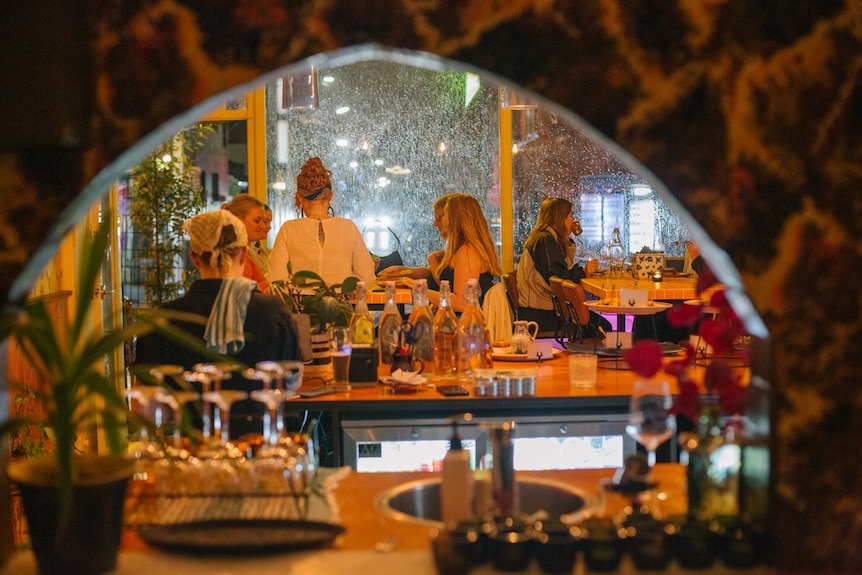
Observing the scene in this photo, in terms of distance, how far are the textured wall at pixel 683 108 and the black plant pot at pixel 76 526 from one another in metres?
0.39

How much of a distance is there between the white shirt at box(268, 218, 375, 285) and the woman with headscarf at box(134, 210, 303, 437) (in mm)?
2399

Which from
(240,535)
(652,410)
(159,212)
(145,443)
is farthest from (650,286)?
(240,535)

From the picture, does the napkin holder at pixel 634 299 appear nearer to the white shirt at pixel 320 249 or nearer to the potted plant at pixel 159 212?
the white shirt at pixel 320 249

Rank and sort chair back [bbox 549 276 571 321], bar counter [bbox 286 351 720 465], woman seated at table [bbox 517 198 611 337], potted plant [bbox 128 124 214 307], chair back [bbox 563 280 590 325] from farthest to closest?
potted plant [bbox 128 124 214 307]
woman seated at table [bbox 517 198 611 337]
chair back [bbox 549 276 571 321]
chair back [bbox 563 280 590 325]
bar counter [bbox 286 351 720 465]

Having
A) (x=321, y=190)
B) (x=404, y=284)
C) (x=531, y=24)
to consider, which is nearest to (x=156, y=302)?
(x=404, y=284)

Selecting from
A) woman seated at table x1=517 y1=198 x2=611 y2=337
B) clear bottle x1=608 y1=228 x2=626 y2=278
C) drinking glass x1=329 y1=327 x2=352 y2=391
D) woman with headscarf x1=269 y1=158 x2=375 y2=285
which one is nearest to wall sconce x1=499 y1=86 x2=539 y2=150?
clear bottle x1=608 y1=228 x2=626 y2=278

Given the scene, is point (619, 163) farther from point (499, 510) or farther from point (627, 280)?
point (499, 510)

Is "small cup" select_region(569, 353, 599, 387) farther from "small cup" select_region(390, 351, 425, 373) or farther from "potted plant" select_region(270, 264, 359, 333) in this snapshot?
"potted plant" select_region(270, 264, 359, 333)

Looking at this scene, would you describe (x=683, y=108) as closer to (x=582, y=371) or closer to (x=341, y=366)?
(x=582, y=371)

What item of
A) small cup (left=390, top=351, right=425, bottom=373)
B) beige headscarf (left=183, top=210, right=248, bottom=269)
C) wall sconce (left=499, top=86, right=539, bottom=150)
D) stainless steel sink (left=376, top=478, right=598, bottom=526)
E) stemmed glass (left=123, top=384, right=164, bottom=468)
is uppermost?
wall sconce (left=499, top=86, right=539, bottom=150)

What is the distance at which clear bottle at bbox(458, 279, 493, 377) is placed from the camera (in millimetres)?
4246

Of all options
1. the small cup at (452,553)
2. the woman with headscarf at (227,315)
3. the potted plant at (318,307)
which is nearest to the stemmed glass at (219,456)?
the small cup at (452,553)

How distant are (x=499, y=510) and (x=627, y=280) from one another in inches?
277

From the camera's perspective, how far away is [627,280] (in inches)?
351
